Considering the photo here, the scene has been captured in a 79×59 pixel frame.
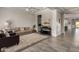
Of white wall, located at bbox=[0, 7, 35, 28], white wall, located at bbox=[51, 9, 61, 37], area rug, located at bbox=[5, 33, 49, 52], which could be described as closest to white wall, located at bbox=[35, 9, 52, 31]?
white wall, located at bbox=[51, 9, 61, 37]

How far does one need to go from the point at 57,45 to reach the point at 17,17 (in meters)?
1.13

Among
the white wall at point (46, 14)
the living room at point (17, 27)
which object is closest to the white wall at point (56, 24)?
the white wall at point (46, 14)

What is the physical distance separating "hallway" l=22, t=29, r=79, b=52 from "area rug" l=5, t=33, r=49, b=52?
0.08 meters

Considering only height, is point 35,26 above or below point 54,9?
below

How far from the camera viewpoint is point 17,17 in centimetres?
234

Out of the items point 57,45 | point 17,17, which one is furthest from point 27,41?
point 57,45

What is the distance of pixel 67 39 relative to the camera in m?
2.42

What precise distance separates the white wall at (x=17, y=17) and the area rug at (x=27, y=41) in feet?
0.91

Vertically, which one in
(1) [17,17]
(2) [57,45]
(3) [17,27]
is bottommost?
(2) [57,45]

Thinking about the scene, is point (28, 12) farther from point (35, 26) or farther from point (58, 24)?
point (58, 24)

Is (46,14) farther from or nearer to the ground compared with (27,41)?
farther from the ground

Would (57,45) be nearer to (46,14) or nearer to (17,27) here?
(46,14)
